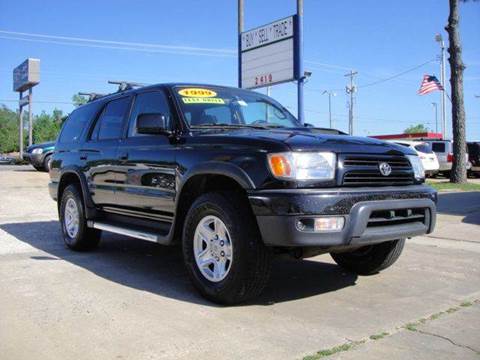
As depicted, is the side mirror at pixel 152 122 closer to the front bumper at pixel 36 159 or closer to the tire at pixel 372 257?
the tire at pixel 372 257

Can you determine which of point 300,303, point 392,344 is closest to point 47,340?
point 300,303

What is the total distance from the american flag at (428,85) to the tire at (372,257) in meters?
25.2

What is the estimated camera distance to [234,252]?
13.8ft

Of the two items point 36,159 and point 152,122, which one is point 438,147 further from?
point 152,122

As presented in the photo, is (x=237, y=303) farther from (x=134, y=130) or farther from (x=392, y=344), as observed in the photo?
(x=134, y=130)

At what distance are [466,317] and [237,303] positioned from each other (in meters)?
1.75

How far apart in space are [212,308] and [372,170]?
1691mm

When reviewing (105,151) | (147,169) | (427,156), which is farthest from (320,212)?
(427,156)

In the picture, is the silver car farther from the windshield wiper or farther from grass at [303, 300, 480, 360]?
grass at [303, 300, 480, 360]

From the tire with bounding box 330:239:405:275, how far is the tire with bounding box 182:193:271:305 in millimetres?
1478

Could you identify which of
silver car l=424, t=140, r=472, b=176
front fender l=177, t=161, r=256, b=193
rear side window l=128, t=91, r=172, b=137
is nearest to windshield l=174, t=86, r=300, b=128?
rear side window l=128, t=91, r=172, b=137

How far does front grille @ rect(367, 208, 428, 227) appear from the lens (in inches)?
165

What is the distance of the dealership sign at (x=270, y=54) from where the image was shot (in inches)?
599

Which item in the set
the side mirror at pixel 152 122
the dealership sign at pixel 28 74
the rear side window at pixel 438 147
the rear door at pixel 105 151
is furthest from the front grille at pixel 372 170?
the dealership sign at pixel 28 74
